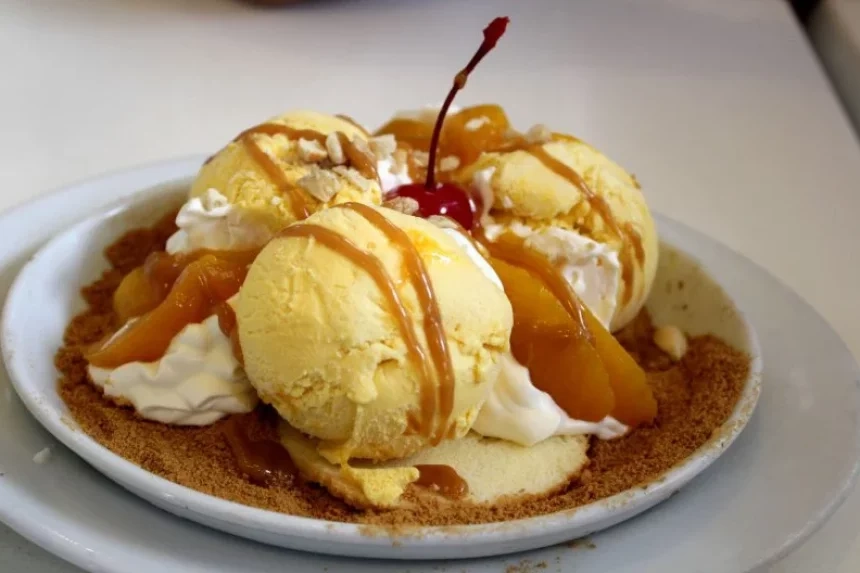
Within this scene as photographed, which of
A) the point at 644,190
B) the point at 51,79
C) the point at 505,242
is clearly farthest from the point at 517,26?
the point at 505,242

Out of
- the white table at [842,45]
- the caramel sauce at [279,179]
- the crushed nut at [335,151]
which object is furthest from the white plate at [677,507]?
the white table at [842,45]

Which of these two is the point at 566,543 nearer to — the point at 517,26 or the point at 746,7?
the point at 517,26

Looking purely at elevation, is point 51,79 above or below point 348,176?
below

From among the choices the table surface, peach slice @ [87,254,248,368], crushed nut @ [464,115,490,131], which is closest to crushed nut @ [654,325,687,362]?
the table surface

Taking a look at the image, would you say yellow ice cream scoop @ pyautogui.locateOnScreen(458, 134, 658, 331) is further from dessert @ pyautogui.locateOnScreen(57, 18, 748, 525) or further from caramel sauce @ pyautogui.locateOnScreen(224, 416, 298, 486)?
caramel sauce @ pyautogui.locateOnScreen(224, 416, 298, 486)

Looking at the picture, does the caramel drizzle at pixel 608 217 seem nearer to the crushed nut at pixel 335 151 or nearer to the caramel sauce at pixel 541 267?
the caramel sauce at pixel 541 267

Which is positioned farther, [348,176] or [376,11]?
[376,11]
